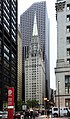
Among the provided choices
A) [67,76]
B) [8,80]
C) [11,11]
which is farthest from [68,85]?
[11,11]

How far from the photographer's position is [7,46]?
469ft

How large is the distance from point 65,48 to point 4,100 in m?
70.1

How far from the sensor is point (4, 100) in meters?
130

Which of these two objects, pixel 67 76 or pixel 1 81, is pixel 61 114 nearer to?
pixel 67 76

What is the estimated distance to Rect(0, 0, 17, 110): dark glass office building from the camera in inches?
5034

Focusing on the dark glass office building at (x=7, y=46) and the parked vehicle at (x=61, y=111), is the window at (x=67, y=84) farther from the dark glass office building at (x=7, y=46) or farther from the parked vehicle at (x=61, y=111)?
the dark glass office building at (x=7, y=46)

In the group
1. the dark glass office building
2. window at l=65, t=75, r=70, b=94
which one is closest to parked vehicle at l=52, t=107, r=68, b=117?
window at l=65, t=75, r=70, b=94

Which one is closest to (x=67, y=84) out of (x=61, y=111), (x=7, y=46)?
(x=61, y=111)

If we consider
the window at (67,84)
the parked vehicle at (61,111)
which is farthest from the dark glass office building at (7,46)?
the window at (67,84)

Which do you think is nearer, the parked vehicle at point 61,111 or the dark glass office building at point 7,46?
the parked vehicle at point 61,111

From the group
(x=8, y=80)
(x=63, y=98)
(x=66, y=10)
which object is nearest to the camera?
(x=63, y=98)

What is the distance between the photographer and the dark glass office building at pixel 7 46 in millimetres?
127875

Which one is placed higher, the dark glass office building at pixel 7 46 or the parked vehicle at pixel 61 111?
the dark glass office building at pixel 7 46

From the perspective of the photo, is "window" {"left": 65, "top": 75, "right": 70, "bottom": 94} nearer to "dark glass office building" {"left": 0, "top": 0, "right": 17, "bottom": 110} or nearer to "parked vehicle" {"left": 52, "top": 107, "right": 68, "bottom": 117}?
"parked vehicle" {"left": 52, "top": 107, "right": 68, "bottom": 117}
